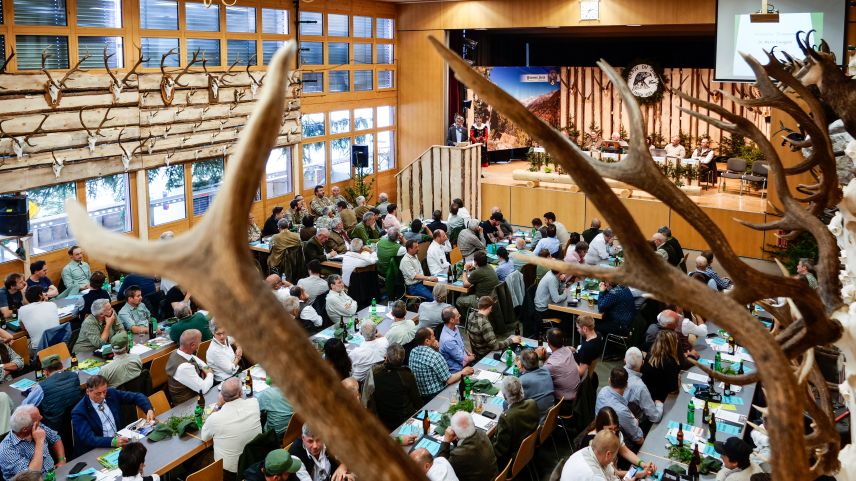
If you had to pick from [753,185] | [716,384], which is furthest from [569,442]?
[753,185]

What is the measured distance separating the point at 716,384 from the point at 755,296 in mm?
5824

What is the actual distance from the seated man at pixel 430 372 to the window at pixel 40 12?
277 inches

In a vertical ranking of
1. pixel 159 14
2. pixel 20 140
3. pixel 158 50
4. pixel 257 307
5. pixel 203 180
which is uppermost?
pixel 159 14

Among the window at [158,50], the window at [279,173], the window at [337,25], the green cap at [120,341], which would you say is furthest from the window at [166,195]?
the green cap at [120,341]

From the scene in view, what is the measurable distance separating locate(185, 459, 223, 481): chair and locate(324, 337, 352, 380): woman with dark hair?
1.74m

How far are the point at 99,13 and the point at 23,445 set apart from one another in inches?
292

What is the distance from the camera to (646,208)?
593 inches

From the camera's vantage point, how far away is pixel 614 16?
51.5 ft

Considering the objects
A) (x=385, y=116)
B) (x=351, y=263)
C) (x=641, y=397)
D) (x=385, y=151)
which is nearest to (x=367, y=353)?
(x=641, y=397)

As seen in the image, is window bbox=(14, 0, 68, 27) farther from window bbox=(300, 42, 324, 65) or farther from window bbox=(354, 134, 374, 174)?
window bbox=(354, 134, 374, 174)

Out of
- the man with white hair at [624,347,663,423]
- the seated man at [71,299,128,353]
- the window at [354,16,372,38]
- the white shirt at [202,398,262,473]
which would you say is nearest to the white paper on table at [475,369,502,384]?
the man with white hair at [624,347,663,423]

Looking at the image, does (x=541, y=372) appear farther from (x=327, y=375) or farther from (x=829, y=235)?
(x=327, y=375)

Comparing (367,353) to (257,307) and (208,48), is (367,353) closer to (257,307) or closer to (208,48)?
→ (257,307)

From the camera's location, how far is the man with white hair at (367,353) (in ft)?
24.9
